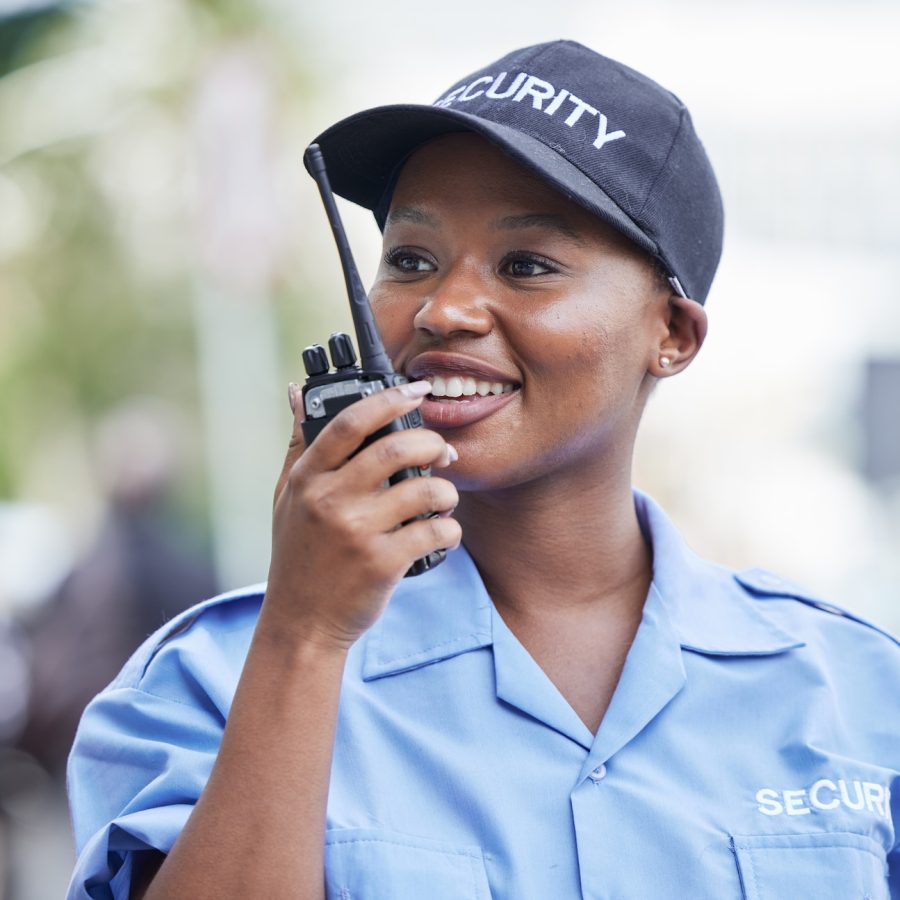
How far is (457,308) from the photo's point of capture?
73.5 inches

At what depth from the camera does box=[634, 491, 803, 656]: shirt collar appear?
2.01 metres

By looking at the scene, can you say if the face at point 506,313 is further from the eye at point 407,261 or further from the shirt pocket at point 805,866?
the shirt pocket at point 805,866

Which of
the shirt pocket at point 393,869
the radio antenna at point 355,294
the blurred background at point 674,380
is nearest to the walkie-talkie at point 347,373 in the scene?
the radio antenna at point 355,294

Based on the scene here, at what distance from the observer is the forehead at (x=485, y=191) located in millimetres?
1929

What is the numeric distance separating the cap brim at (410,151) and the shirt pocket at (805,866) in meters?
0.88

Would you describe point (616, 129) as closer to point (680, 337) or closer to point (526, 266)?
point (526, 266)

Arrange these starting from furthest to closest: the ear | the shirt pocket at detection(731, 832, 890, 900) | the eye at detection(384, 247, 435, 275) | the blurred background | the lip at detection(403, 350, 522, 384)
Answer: the blurred background < the ear < the eye at detection(384, 247, 435, 275) < the lip at detection(403, 350, 522, 384) < the shirt pocket at detection(731, 832, 890, 900)

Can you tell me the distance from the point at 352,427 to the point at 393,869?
597 mm

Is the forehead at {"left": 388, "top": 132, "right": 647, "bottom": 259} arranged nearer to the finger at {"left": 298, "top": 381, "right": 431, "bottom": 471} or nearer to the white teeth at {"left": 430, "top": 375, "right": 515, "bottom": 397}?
the white teeth at {"left": 430, "top": 375, "right": 515, "bottom": 397}

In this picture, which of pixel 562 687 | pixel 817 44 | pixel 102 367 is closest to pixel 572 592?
pixel 562 687

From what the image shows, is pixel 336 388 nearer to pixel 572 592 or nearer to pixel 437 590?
pixel 437 590

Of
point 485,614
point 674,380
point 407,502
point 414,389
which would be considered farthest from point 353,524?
point 674,380

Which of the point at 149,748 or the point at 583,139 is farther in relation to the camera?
the point at 583,139

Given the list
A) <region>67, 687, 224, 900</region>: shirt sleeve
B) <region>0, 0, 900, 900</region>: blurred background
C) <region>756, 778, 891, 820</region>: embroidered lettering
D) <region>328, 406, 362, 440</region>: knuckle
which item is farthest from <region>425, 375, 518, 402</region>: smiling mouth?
<region>0, 0, 900, 900</region>: blurred background
